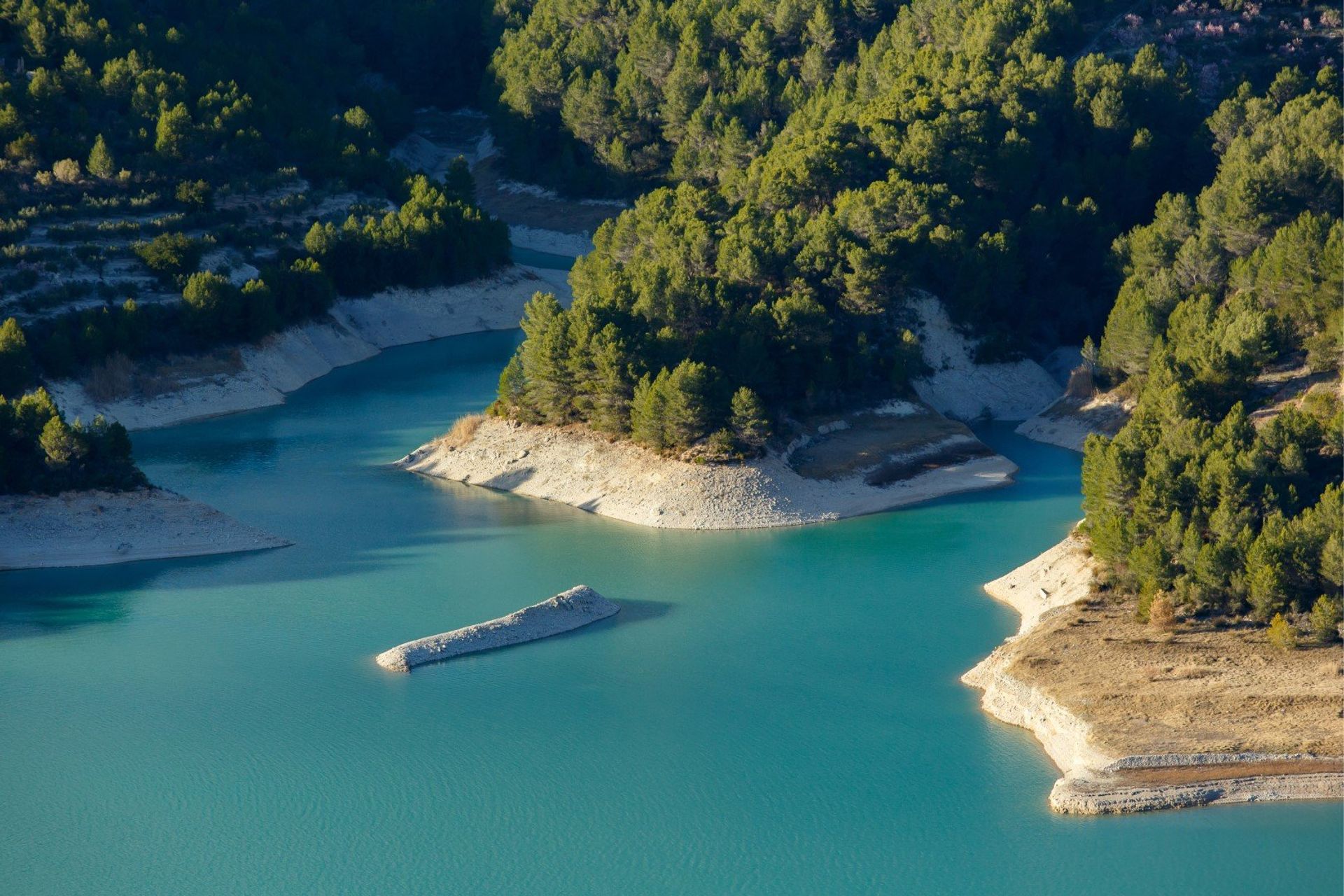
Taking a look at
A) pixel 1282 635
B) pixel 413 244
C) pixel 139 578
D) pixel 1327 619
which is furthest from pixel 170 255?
pixel 1327 619

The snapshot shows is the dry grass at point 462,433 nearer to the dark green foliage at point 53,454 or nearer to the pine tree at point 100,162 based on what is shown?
the dark green foliage at point 53,454

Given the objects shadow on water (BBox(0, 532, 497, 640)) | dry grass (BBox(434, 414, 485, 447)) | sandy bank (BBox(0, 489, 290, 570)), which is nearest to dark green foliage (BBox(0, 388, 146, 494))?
sandy bank (BBox(0, 489, 290, 570))

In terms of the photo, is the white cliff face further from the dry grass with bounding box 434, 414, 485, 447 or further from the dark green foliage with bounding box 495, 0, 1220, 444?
the dry grass with bounding box 434, 414, 485, 447

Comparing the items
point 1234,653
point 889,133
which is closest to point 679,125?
point 889,133

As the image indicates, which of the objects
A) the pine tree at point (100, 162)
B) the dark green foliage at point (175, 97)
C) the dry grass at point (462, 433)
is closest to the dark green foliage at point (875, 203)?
the dry grass at point (462, 433)

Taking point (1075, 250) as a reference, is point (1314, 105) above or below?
above

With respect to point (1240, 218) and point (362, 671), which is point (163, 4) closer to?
point (1240, 218)

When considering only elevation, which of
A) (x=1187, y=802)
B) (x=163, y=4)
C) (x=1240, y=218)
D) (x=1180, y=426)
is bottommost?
(x=1187, y=802)
